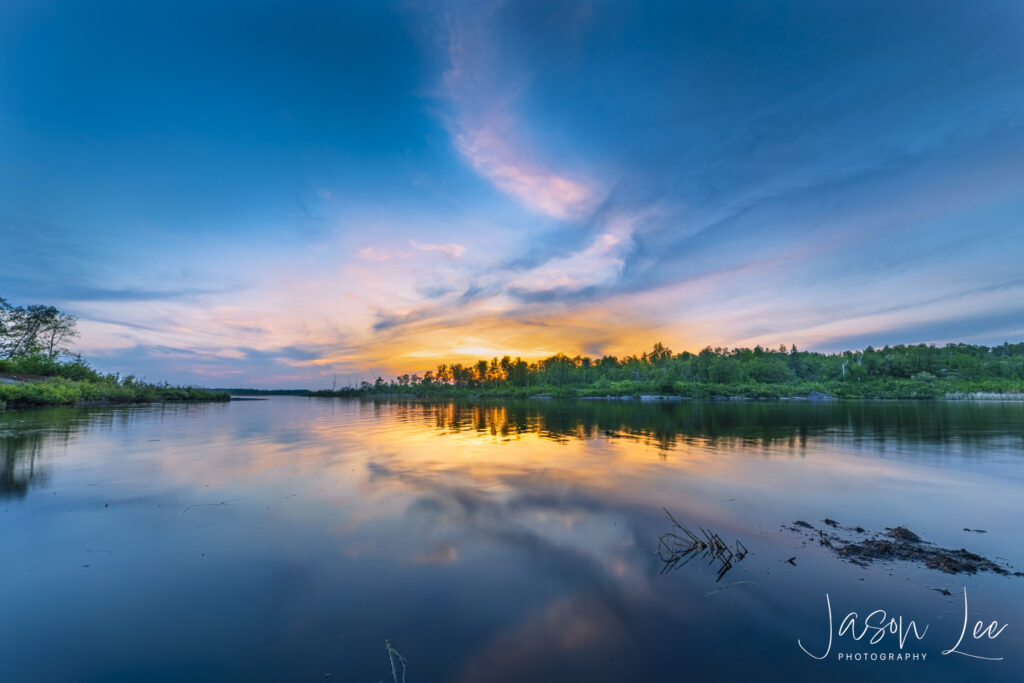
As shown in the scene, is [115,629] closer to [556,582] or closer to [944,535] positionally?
[556,582]

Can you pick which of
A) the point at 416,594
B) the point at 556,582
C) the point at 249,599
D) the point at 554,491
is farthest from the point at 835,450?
the point at 249,599

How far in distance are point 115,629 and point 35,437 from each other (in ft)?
83.6

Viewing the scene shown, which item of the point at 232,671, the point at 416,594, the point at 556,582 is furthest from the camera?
the point at 556,582

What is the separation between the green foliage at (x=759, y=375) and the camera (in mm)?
114062

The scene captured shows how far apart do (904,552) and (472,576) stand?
364 inches

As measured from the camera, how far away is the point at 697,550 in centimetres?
827

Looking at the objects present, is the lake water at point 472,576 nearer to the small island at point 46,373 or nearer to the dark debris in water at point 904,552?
the dark debris in water at point 904,552

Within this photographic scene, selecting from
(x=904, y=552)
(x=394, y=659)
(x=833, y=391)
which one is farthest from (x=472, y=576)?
(x=833, y=391)

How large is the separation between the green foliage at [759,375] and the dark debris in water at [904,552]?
115 metres

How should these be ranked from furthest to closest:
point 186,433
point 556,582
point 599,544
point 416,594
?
point 186,433 → point 599,544 → point 556,582 → point 416,594

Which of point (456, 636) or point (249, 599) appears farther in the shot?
point (249, 599)

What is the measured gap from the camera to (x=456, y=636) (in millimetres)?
5320

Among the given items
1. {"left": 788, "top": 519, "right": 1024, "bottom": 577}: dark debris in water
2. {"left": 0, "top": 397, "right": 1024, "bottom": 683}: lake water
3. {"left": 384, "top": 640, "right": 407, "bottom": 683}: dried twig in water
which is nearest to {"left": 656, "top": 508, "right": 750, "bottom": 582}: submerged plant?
{"left": 0, "top": 397, "right": 1024, "bottom": 683}: lake water

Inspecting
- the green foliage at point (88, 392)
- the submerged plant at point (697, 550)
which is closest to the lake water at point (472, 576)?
the submerged plant at point (697, 550)
